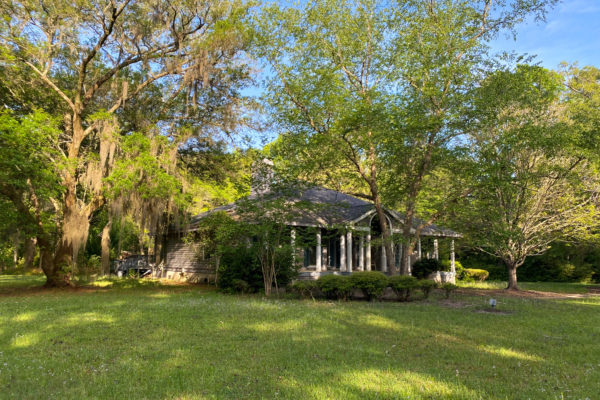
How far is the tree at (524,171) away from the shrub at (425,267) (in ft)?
11.8

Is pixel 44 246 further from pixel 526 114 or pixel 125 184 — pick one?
pixel 526 114

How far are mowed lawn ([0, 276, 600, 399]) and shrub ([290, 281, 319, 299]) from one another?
116 inches

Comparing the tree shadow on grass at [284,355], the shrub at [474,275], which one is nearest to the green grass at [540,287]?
the shrub at [474,275]

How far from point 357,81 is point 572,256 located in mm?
23817

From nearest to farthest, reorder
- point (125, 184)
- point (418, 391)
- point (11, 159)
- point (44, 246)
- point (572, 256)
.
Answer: point (418, 391) < point (11, 159) < point (125, 184) < point (44, 246) < point (572, 256)

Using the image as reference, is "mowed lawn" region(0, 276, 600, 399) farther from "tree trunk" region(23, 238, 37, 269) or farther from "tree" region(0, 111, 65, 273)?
"tree trunk" region(23, 238, 37, 269)

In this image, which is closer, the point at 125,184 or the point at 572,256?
the point at 125,184

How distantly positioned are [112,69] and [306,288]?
12.5m

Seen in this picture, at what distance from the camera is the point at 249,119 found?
1903 cm

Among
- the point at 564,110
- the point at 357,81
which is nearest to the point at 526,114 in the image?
the point at 564,110

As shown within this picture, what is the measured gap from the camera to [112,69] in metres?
17.2

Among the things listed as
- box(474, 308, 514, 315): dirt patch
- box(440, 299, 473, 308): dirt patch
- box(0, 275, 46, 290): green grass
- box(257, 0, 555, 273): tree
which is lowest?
box(0, 275, 46, 290): green grass

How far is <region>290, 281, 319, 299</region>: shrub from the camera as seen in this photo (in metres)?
14.0

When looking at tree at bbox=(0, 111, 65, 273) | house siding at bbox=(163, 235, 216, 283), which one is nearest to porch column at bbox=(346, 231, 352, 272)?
house siding at bbox=(163, 235, 216, 283)
